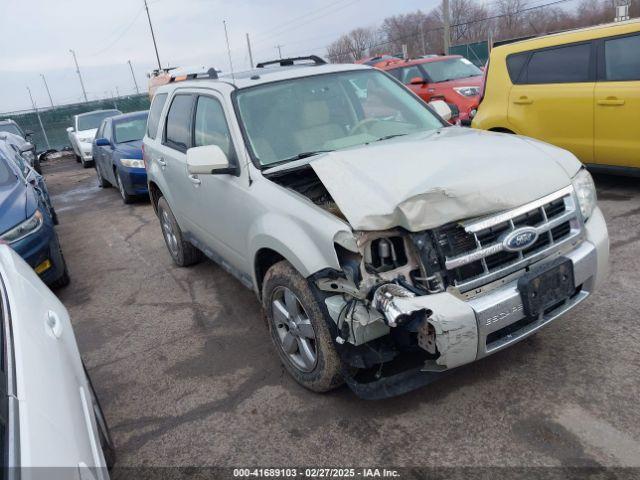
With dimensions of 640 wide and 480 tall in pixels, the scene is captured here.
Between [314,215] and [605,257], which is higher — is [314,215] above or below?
above

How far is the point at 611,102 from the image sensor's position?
542cm

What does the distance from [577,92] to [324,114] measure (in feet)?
11.8

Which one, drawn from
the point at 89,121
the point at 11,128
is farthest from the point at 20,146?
the point at 11,128

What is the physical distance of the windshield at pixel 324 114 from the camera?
352cm

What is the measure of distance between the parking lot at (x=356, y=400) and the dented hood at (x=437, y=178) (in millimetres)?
1089

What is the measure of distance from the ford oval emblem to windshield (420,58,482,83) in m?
9.20

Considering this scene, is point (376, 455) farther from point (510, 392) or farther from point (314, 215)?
point (314, 215)

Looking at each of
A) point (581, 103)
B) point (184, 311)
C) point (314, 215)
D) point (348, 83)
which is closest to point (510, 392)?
point (314, 215)

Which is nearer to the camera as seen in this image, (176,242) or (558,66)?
(176,242)

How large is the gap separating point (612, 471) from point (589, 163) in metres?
4.46

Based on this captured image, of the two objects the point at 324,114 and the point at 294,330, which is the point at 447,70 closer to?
the point at 324,114

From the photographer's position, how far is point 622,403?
2.66 meters

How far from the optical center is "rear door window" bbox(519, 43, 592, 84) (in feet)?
18.9

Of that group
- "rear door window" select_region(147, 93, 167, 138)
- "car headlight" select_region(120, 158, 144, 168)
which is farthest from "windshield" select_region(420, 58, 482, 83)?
"rear door window" select_region(147, 93, 167, 138)
